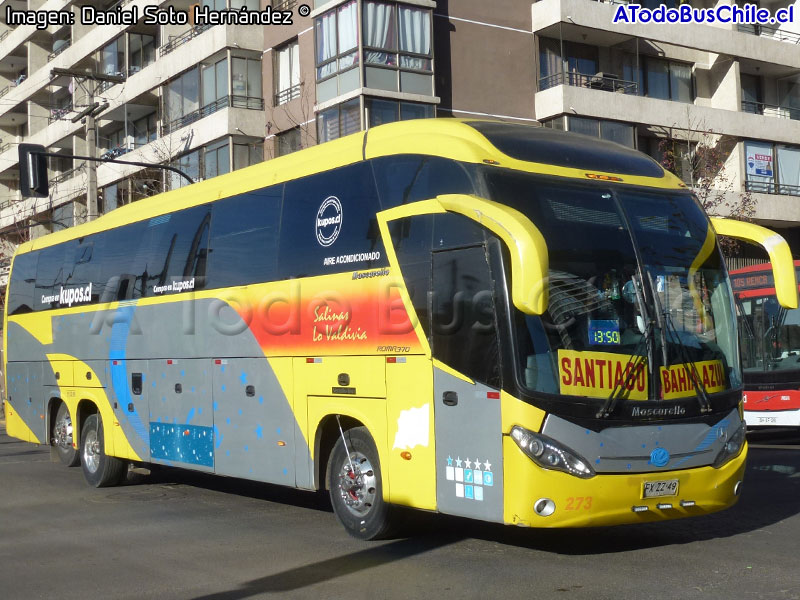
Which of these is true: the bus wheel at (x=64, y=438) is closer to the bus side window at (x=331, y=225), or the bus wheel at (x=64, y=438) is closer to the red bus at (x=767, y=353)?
the bus side window at (x=331, y=225)

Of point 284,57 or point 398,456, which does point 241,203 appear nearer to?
point 398,456

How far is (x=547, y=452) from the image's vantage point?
7887mm

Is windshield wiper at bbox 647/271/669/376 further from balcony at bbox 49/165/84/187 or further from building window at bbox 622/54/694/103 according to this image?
balcony at bbox 49/165/84/187

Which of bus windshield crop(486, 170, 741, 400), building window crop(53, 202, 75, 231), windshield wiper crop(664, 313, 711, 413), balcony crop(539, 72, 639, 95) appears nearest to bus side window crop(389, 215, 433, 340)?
bus windshield crop(486, 170, 741, 400)

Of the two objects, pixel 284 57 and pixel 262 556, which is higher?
pixel 284 57

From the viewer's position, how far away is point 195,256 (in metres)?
12.6

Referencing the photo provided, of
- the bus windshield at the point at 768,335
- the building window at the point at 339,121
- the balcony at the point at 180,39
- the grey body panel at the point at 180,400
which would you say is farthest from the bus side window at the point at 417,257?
the balcony at the point at 180,39

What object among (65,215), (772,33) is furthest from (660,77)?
(65,215)

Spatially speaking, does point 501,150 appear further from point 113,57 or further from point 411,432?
point 113,57

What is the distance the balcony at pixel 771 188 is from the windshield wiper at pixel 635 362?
31141 millimetres

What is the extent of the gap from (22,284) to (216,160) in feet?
59.5

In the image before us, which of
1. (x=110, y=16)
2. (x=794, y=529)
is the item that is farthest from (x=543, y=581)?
(x=110, y=16)

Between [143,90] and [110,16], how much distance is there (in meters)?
6.28

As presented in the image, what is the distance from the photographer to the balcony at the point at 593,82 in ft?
113
